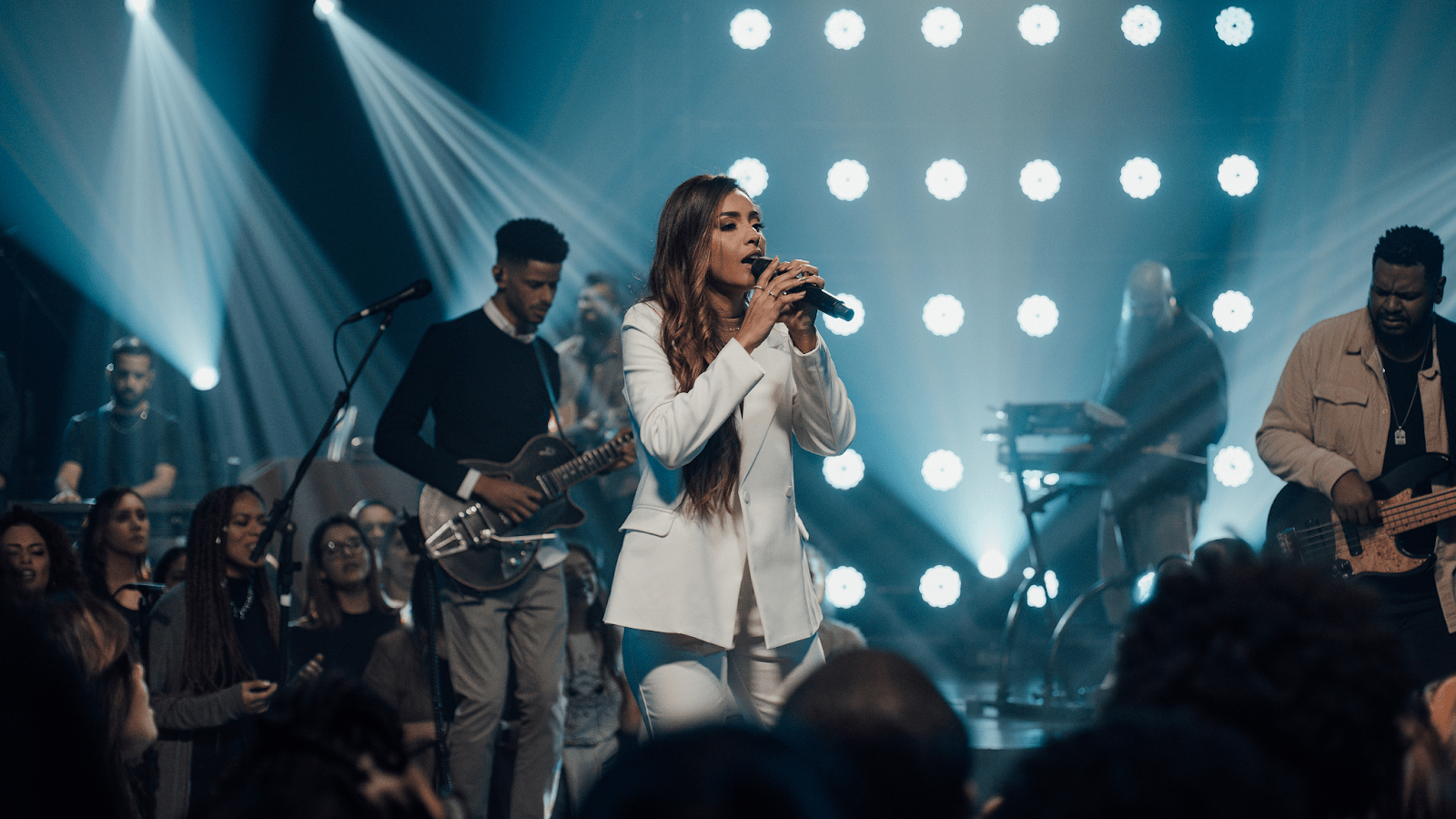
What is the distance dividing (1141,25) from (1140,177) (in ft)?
3.26

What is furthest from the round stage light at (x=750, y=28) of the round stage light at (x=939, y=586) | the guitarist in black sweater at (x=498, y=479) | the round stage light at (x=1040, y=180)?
the guitarist in black sweater at (x=498, y=479)

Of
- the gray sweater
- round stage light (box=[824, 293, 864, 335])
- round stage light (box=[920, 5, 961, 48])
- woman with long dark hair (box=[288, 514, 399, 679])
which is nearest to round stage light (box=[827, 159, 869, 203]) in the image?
round stage light (box=[824, 293, 864, 335])

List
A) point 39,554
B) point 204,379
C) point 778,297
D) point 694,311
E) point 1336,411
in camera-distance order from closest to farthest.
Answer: point 778,297 < point 694,311 < point 39,554 < point 1336,411 < point 204,379

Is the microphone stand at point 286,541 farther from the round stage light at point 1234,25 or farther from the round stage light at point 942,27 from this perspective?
the round stage light at point 1234,25

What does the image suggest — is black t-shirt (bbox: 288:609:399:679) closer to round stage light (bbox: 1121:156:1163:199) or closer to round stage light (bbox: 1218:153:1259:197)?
round stage light (bbox: 1121:156:1163:199)

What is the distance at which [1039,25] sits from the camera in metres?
7.51

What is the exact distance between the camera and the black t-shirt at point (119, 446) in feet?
22.7

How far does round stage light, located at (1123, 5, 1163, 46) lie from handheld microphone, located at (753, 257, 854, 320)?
5.90 m

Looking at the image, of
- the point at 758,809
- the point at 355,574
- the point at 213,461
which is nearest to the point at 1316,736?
the point at 758,809

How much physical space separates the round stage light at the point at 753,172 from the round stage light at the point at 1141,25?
2542 mm

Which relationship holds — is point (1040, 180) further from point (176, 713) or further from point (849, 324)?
point (176, 713)

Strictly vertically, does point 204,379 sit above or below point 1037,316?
below

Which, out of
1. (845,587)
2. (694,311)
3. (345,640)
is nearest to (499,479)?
(345,640)

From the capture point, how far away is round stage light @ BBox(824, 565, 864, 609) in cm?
721
